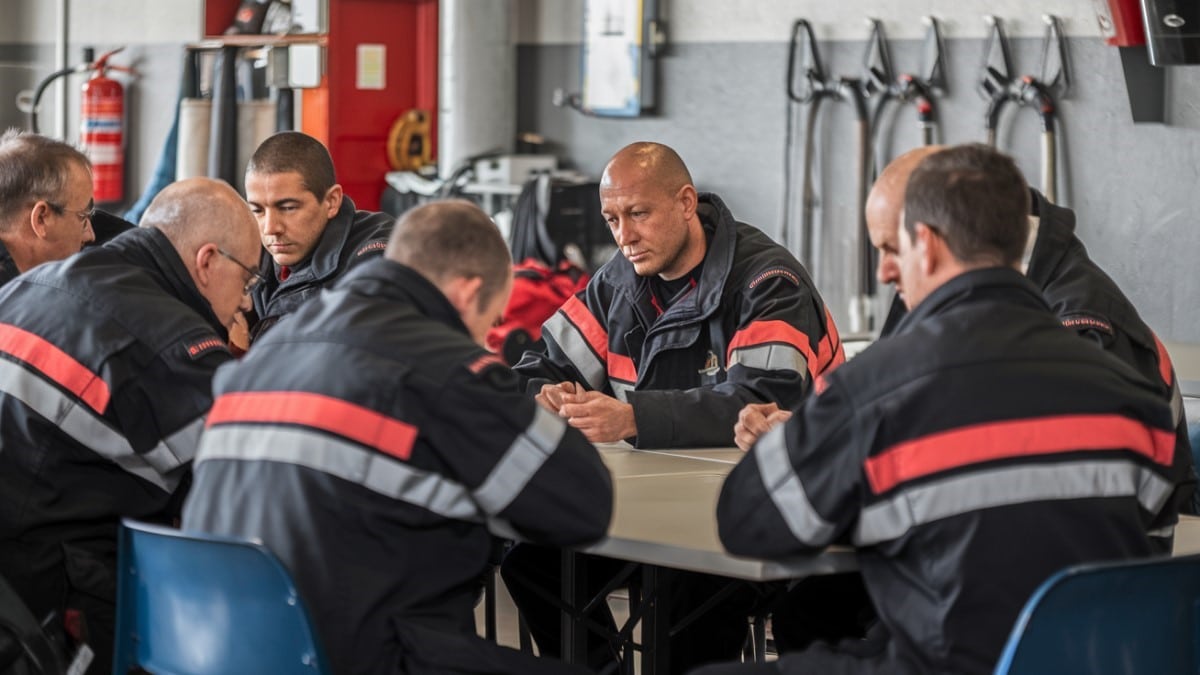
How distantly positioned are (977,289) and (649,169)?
5.60 ft

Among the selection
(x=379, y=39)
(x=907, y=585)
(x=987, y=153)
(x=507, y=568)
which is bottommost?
(x=507, y=568)

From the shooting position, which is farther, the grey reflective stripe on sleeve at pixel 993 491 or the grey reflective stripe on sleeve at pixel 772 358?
the grey reflective stripe on sleeve at pixel 772 358

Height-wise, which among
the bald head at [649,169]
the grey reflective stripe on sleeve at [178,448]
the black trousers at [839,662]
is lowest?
the black trousers at [839,662]

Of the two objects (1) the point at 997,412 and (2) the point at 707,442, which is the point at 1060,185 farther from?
(1) the point at 997,412

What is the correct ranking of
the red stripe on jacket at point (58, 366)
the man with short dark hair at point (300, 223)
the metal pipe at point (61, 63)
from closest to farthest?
the red stripe on jacket at point (58, 366) < the man with short dark hair at point (300, 223) < the metal pipe at point (61, 63)

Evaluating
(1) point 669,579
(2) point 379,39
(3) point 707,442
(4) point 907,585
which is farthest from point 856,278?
(4) point 907,585

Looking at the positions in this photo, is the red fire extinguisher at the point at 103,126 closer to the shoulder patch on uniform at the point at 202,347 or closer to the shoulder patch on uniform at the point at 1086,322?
the shoulder patch on uniform at the point at 202,347

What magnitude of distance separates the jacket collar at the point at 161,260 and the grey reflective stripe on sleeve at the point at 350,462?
794 mm

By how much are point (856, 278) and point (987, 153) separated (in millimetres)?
4310

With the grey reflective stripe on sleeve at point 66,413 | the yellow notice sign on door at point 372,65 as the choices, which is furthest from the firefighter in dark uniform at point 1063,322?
the yellow notice sign on door at point 372,65

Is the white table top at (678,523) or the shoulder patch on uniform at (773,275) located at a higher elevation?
the shoulder patch on uniform at (773,275)

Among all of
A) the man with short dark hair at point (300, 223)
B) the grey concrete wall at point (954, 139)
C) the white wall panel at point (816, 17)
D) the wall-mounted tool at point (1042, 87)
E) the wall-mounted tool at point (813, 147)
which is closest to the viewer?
the man with short dark hair at point (300, 223)

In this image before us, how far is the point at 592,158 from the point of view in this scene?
26.0 feet

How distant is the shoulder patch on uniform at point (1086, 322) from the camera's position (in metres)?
3.20
